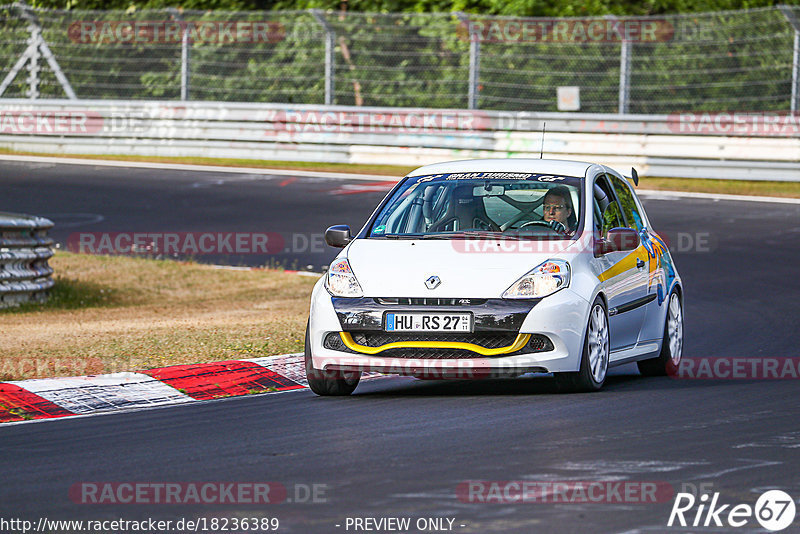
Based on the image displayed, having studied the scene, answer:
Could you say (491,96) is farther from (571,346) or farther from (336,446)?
(336,446)

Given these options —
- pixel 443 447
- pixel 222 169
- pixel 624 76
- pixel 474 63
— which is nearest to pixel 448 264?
pixel 443 447

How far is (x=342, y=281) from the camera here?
861cm

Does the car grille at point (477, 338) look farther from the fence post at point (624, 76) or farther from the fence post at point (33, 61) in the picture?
the fence post at point (33, 61)

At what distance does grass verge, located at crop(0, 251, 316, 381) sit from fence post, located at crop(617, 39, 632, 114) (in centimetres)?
1019

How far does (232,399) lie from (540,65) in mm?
18079

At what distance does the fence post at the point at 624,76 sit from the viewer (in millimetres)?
24562

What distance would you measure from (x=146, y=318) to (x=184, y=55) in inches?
595

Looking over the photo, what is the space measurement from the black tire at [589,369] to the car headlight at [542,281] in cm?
28

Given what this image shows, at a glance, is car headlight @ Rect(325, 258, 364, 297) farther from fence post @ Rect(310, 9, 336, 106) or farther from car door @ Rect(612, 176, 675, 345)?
fence post @ Rect(310, 9, 336, 106)

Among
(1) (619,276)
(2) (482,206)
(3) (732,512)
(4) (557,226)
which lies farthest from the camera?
(2) (482,206)

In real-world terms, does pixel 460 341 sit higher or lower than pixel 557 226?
lower

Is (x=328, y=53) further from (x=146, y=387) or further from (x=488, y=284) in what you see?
(x=488, y=284)

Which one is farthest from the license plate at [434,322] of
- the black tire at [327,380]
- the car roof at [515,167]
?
the car roof at [515,167]

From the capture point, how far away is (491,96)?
26.1 meters
